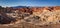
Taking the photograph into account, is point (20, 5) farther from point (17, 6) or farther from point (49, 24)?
point (49, 24)

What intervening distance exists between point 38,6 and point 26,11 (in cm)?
25

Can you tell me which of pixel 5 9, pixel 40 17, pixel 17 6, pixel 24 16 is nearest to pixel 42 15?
pixel 40 17

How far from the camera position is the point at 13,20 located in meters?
2.21

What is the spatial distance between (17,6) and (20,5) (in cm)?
6

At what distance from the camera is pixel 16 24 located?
219cm

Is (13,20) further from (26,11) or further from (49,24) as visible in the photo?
(49,24)

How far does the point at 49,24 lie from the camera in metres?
2.19

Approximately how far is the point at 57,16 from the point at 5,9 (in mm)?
1012

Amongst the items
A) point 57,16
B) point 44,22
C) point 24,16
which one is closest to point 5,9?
point 24,16

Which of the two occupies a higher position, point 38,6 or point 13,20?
point 38,6

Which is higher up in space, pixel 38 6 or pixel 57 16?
pixel 38 6

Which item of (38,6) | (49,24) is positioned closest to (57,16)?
(49,24)

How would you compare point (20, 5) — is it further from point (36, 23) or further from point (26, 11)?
point (36, 23)

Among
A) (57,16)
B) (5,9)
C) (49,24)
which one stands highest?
(5,9)
